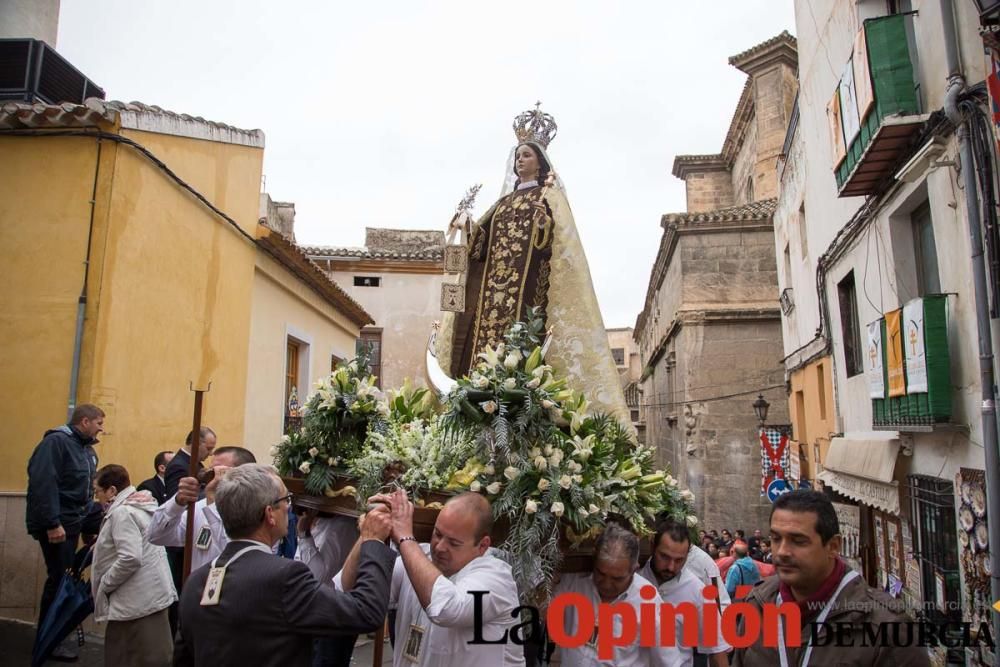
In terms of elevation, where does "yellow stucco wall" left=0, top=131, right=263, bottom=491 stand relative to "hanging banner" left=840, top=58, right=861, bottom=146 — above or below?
below

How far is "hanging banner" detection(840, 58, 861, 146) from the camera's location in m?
7.12

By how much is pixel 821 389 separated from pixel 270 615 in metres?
10.8

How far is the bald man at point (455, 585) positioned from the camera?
2.21 meters

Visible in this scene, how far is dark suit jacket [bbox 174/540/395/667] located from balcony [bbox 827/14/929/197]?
6.11 metres

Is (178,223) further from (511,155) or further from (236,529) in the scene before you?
(236,529)

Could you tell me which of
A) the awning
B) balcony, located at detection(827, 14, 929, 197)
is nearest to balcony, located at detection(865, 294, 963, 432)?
the awning

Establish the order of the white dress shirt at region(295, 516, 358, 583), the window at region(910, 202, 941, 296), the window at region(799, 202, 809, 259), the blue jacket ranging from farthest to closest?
the window at region(799, 202, 809, 259)
the window at region(910, 202, 941, 296)
the blue jacket
the white dress shirt at region(295, 516, 358, 583)

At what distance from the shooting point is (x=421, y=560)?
7.33ft

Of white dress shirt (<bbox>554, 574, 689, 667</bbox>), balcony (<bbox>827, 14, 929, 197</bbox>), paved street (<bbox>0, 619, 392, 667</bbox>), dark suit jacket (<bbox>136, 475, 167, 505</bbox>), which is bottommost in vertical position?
paved street (<bbox>0, 619, 392, 667</bbox>)

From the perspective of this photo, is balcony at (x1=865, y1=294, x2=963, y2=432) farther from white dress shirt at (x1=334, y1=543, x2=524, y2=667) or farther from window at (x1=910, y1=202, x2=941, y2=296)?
white dress shirt at (x1=334, y1=543, x2=524, y2=667)

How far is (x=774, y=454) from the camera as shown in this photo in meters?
13.9

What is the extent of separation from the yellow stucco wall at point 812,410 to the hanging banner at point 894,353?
344cm

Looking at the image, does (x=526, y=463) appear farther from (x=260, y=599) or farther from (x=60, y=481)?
(x=60, y=481)

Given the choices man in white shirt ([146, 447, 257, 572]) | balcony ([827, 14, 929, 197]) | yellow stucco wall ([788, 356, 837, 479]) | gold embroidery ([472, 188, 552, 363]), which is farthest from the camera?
yellow stucco wall ([788, 356, 837, 479])
